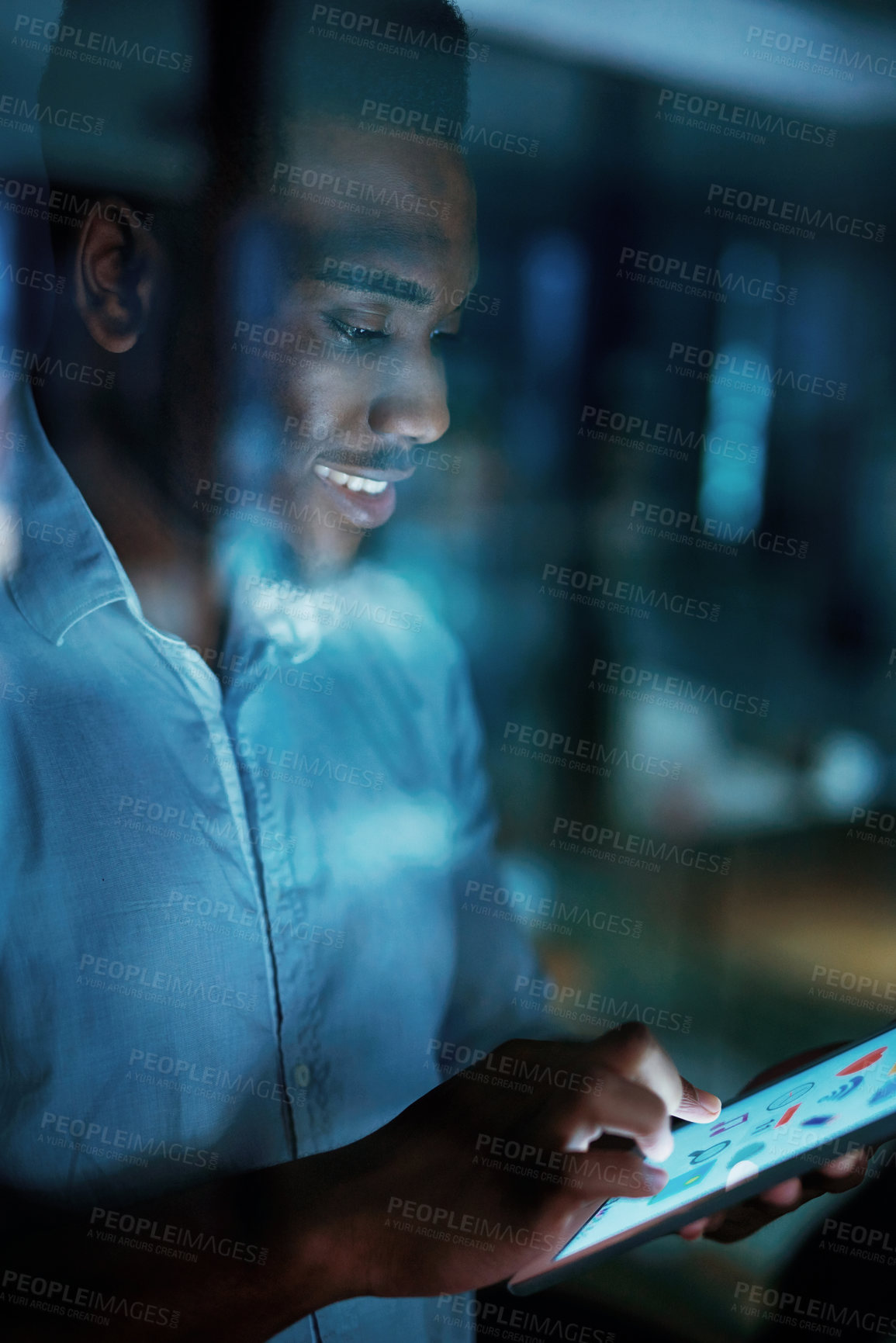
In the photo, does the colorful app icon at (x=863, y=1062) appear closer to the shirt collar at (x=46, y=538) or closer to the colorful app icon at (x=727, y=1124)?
the colorful app icon at (x=727, y=1124)

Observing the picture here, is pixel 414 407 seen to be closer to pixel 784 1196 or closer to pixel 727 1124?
pixel 727 1124

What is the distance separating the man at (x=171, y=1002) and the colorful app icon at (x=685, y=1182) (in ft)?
0.08

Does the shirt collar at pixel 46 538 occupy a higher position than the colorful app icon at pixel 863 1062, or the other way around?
the shirt collar at pixel 46 538

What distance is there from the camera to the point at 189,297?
1011 mm

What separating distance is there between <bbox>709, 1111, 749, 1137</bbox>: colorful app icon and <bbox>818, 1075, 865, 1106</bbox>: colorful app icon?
93mm

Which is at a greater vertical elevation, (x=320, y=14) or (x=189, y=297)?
(x=320, y=14)

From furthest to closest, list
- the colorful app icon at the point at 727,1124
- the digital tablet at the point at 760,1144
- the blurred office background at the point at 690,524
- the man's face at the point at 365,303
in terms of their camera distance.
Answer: the blurred office background at the point at 690,524 → the man's face at the point at 365,303 → the colorful app icon at the point at 727,1124 → the digital tablet at the point at 760,1144

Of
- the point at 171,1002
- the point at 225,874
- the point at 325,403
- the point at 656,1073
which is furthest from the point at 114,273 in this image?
the point at 656,1073

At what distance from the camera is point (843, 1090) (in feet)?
2.79

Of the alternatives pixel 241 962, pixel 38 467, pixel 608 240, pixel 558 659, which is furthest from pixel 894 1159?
pixel 38 467

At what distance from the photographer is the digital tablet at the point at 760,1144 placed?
2.67 ft

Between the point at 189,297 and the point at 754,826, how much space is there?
0.96 metres

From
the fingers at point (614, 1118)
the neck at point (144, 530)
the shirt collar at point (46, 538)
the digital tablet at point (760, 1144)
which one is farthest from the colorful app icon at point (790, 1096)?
the shirt collar at point (46, 538)

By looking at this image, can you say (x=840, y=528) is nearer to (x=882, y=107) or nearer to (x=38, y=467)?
(x=882, y=107)
